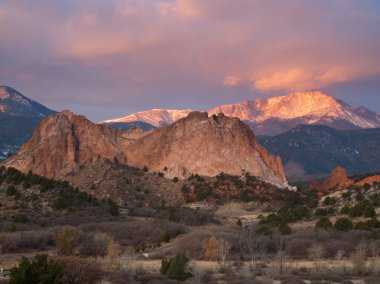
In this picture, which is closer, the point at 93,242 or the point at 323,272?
the point at 323,272

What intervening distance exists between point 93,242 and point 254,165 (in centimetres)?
6621

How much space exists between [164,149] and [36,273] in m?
88.9

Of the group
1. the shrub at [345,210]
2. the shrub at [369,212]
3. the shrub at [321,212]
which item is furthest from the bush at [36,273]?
the shrub at [321,212]

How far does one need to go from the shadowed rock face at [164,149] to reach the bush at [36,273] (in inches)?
3213

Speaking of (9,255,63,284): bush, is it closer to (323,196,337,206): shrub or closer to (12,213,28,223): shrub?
(12,213,28,223): shrub

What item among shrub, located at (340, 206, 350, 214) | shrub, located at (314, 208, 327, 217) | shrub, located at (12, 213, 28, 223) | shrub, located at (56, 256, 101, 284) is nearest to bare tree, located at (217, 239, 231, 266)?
shrub, located at (56, 256, 101, 284)

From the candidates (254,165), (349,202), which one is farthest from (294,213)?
(254,165)

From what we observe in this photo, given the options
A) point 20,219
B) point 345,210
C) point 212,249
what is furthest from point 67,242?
point 345,210

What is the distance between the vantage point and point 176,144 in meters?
112

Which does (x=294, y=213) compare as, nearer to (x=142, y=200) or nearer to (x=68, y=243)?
(x=68, y=243)

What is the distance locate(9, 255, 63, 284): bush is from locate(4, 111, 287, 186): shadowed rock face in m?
81.6

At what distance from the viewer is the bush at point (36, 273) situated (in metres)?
Result: 22.5

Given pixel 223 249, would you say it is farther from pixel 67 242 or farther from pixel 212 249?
pixel 67 242

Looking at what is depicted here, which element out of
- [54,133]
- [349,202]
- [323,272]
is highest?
[54,133]
